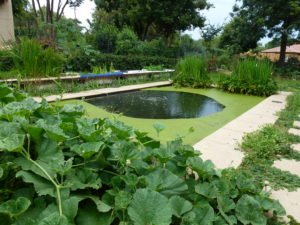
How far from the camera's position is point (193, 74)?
9.41 m

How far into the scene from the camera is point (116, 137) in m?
1.43

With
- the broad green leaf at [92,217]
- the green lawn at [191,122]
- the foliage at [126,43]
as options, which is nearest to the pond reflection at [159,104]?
the green lawn at [191,122]

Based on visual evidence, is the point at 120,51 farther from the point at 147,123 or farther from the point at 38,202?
the point at 38,202

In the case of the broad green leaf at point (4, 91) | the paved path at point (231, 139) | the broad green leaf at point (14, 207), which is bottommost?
the paved path at point (231, 139)

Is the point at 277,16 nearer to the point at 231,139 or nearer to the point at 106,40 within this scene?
the point at 106,40

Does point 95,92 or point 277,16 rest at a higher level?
point 277,16

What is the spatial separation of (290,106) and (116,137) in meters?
5.33

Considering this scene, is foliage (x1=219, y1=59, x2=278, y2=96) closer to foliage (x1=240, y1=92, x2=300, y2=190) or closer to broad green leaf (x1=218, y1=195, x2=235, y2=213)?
foliage (x1=240, y1=92, x2=300, y2=190)

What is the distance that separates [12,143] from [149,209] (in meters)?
0.56

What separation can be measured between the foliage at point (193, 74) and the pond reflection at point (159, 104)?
1.23 m

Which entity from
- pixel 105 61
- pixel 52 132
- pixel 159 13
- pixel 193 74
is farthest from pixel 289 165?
pixel 159 13

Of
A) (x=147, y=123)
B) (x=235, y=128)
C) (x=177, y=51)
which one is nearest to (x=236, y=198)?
(x=235, y=128)

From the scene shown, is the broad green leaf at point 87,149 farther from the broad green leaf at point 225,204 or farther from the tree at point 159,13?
the tree at point 159,13

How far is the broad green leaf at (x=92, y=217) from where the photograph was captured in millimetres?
1048
